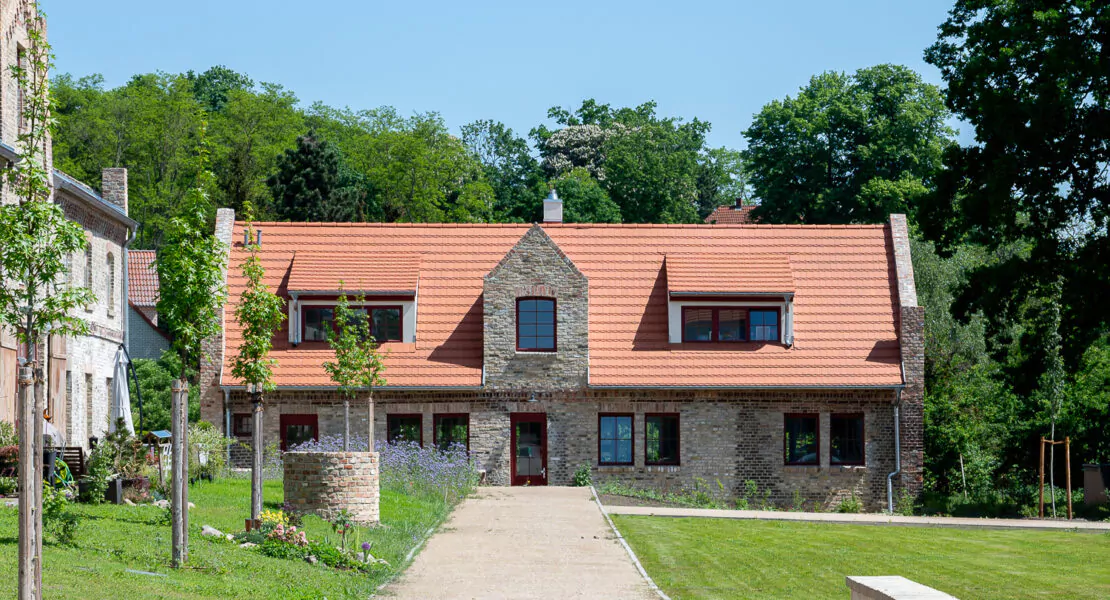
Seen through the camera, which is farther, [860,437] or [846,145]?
[846,145]

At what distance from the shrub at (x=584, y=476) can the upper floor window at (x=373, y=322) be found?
561 centimetres

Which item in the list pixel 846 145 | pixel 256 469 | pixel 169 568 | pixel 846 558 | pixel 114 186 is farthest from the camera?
pixel 846 145

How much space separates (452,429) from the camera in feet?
108

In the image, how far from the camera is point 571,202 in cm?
6531

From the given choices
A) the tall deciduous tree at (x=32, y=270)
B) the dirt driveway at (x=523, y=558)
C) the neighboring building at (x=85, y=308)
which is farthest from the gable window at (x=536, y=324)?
the tall deciduous tree at (x=32, y=270)

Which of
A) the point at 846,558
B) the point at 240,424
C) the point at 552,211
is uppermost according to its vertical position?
the point at 552,211

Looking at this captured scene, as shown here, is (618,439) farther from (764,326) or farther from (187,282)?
(187,282)

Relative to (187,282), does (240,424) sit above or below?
below

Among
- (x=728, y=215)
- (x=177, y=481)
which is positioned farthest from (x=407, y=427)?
(x=728, y=215)

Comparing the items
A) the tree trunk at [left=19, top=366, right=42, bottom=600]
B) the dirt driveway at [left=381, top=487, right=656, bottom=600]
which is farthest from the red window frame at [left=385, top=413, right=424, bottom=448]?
the tree trunk at [left=19, top=366, right=42, bottom=600]

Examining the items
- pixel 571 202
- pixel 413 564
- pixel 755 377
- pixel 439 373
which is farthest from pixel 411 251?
pixel 571 202

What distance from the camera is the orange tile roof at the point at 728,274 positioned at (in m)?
33.6

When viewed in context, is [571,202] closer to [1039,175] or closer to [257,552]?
[1039,175]

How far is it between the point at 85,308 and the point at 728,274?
16007 millimetres
